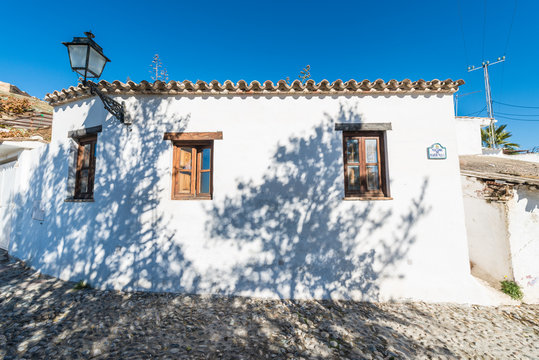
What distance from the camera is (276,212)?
406cm

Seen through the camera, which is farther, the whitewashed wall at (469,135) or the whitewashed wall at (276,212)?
the whitewashed wall at (469,135)

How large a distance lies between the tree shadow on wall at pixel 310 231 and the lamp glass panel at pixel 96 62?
2.84 metres

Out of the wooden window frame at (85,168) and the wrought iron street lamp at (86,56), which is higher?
the wrought iron street lamp at (86,56)

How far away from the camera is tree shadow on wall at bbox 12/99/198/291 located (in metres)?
4.02

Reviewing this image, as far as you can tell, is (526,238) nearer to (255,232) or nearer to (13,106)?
(255,232)

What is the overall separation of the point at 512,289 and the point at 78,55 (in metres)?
8.33

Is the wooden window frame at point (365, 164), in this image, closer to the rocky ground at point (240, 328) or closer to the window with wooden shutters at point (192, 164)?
the rocky ground at point (240, 328)

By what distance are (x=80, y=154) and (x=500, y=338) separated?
827 centimetres

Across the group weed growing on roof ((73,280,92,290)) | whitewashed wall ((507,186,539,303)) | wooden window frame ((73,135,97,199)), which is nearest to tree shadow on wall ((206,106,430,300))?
whitewashed wall ((507,186,539,303))

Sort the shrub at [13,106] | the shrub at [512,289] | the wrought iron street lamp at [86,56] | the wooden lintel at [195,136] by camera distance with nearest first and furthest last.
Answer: the wrought iron street lamp at [86,56] → the shrub at [512,289] → the wooden lintel at [195,136] → the shrub at [13,106]

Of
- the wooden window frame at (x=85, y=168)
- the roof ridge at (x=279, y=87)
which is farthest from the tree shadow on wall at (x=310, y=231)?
the wooden window frame at (x=85, y=168)

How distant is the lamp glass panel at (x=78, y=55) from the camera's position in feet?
10.3

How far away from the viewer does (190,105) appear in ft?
14.1

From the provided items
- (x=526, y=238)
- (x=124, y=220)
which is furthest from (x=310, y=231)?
(x=526, y=238)
